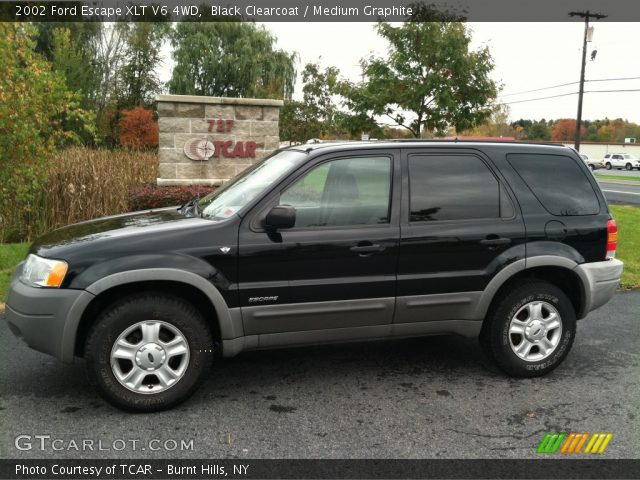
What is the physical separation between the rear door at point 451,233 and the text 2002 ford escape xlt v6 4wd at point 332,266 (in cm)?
1

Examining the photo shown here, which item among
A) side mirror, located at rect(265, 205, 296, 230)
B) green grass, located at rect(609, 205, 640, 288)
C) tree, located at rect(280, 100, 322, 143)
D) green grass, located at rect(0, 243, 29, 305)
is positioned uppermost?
tree, located at rect(280, 100, 322, 143)

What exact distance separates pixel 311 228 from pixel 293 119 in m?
20.8

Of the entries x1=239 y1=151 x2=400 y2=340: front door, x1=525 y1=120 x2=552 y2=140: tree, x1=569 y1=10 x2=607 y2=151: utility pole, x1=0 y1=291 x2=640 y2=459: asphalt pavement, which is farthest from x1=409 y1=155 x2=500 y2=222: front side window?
x1=525 y1=120 x2=552 y2=140: tree

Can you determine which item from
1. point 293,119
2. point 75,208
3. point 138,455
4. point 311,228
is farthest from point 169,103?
point 293,119

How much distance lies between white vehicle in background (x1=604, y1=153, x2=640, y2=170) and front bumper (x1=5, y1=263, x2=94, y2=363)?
64.8 metres

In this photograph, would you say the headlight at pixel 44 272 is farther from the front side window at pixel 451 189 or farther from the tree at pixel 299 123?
the tree at pixel 299 123

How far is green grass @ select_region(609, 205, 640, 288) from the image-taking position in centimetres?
795

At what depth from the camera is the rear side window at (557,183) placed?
4629 mm

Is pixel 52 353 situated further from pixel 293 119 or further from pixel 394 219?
pixel 293 119

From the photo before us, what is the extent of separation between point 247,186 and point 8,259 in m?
5.25

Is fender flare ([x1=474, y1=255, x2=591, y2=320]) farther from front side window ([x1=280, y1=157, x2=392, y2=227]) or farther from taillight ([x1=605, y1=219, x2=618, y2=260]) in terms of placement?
front side window ([x1=280, y1=157, x2=392, y2=227])

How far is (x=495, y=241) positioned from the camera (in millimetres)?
4395

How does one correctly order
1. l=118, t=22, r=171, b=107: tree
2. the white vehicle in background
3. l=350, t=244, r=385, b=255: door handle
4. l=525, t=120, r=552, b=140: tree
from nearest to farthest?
1. l=350, t=244, r=385, b=255: door handle
2. l=118, t=22, r=171, b=107: tree
3. the white vehicle in background
4. l=525, t=120, r=552, b=140: tree

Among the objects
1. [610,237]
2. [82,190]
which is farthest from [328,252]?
[82,190]
